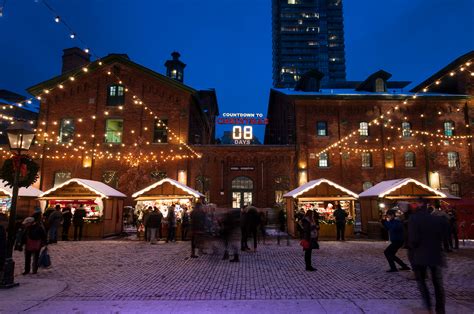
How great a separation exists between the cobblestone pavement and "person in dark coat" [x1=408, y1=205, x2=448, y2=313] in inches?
45.7

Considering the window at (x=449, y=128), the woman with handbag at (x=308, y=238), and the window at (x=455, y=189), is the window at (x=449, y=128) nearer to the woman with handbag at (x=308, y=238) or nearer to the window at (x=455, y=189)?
the window at (x=455, y=189)

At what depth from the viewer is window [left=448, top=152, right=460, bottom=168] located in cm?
2568

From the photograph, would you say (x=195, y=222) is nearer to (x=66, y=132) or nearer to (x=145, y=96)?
(x=145, y=96)

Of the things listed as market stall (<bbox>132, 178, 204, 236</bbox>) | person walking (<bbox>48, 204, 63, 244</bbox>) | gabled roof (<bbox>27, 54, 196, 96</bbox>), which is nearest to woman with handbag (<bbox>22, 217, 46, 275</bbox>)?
person walking (<bbox>48, 204, 63, 244</bbox>)

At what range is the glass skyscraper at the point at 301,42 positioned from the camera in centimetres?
9281

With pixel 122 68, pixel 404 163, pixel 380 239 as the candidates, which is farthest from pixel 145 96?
pixel 404 163

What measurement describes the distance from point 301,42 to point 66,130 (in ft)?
268

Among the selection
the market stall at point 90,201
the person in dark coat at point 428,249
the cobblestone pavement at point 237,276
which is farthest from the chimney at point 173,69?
the person in dark coat at point 428,249

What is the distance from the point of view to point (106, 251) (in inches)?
496

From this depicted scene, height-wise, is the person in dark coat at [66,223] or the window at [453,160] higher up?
the window at [453,160]

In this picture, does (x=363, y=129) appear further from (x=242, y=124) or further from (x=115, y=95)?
(x=115, y=95)

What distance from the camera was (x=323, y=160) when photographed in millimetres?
25625

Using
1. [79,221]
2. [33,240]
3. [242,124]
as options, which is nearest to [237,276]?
[33,240]

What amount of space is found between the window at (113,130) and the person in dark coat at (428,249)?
23.5 m
